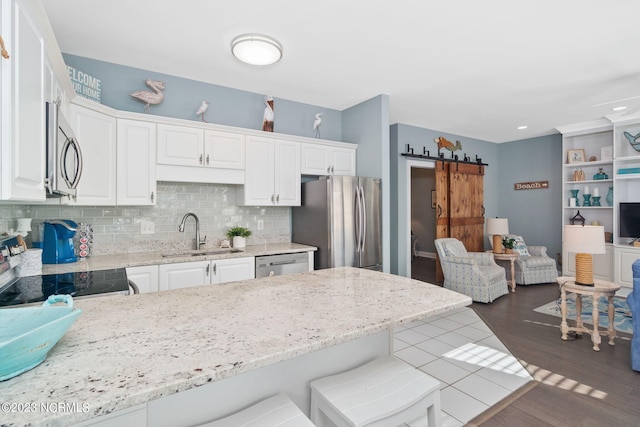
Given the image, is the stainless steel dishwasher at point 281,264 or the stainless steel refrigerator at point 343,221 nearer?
the stainless steel dishwasher at point 281,264

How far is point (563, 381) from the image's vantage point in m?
2.39

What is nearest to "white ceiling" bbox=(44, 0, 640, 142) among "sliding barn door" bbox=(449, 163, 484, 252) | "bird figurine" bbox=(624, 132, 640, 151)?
"bird figurine" bbox=(624, 132, 640, 151)

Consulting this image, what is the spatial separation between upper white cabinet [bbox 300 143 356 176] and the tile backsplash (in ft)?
2.13

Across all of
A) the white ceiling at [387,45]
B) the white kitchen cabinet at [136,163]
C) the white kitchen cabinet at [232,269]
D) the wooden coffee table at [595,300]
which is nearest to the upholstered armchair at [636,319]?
the wooden coffee table at [595,300]

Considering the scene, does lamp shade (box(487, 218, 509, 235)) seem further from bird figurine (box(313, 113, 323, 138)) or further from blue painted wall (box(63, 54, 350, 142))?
bird figurine (box(313, 113, 323, 138))

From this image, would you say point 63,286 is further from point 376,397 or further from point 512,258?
point 512,258

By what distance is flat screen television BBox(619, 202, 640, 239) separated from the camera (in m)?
4.70

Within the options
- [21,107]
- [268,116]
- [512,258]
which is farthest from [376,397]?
[512,258]

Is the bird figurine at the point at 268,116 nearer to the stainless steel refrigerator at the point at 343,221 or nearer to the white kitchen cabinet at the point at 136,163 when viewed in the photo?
the stainless steel refrigerator at the point at 343,221

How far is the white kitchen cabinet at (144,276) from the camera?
8.38ft

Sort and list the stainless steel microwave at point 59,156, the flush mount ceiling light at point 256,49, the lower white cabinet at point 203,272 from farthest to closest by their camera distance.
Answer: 1. the lower white cabinet at point 203,272
2. the flush mount ceiling light at point 256,49
3. the stainless steel microwave at point 59,156

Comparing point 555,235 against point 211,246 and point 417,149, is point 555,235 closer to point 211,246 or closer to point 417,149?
point 417,149

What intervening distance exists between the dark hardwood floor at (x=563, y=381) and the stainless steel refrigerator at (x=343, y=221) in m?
1.65

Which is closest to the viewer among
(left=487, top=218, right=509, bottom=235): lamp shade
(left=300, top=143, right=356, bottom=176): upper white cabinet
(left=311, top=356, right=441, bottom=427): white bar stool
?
(left=311, top=356, right=441, bottom=427): white bar stool
